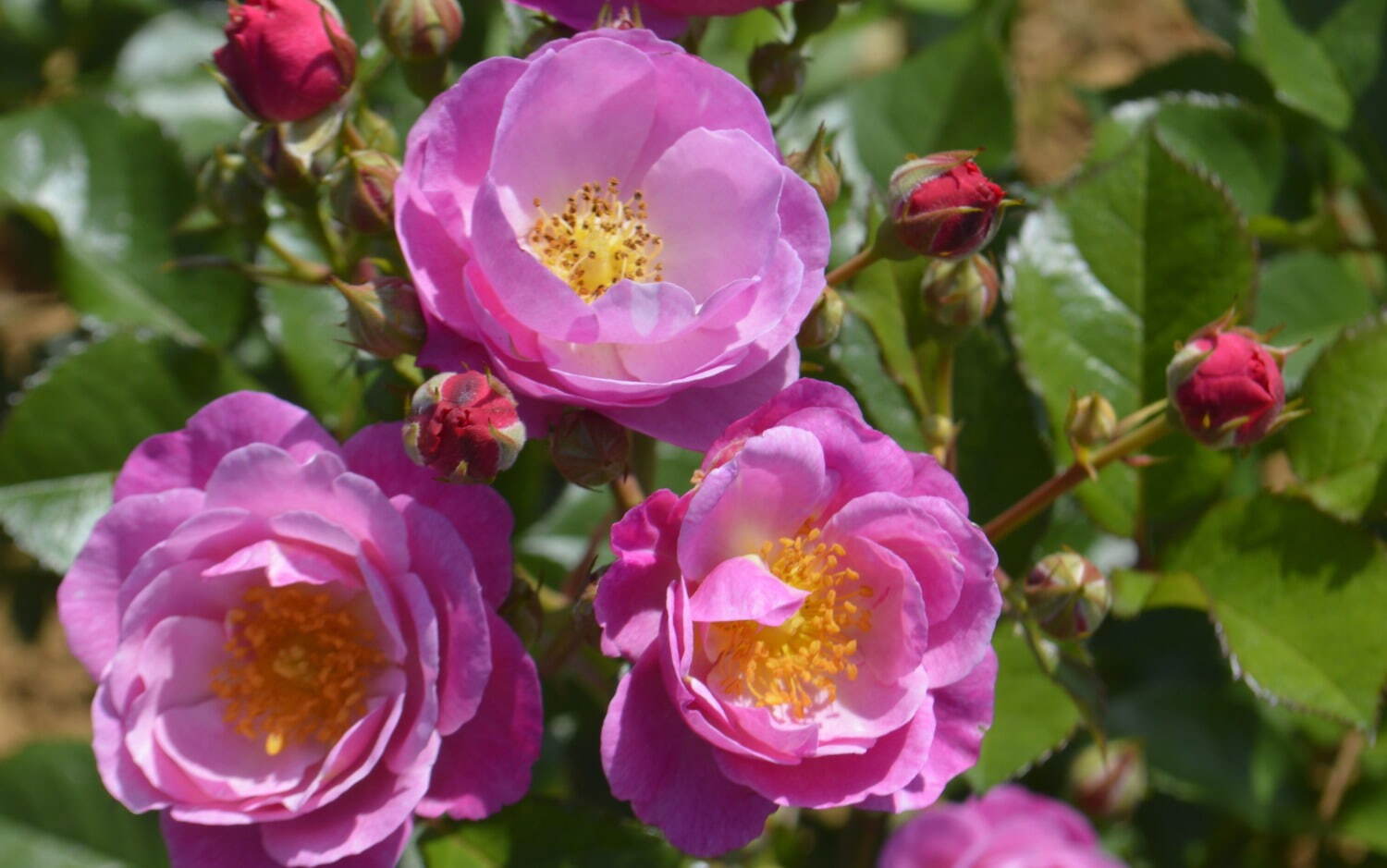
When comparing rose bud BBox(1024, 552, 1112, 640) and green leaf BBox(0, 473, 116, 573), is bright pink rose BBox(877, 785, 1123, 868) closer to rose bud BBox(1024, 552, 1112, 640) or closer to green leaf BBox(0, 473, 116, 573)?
rose bud BBox(1024, 552, 1112, 640)

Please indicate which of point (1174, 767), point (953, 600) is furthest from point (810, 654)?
point (1174, 767)

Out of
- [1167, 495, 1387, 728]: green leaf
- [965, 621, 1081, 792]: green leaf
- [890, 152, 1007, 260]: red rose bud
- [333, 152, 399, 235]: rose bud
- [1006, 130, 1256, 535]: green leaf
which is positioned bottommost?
[965, 621, 1081, 792]: green leaf

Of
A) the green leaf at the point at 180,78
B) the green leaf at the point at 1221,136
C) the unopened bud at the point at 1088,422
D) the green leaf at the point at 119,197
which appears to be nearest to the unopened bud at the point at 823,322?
the unopened bud at the point at 1088,422

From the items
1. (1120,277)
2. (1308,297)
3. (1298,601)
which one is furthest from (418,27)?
(1308,297)

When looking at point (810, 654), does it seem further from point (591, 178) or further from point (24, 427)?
point (24, 427)

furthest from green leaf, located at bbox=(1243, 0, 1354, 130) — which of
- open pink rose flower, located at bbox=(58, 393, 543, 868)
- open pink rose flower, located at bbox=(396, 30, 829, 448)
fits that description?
open pink rose flower, located at bbox=(58, 393, 543, 868)
